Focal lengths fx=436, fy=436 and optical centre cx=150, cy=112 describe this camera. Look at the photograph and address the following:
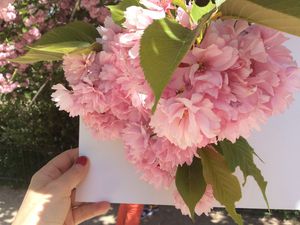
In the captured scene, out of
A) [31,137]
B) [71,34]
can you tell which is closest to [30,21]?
[31,137]

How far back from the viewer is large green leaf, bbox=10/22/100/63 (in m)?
1.16

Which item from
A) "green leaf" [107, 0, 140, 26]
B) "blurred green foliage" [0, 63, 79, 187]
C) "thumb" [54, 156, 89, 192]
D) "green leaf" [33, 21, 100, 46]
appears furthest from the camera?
"blurred green foliage" [0, 63, 79, 187]

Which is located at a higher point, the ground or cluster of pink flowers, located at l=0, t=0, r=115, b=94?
cluster of pink flowers, located at l=0, t=0, r=115, b=94

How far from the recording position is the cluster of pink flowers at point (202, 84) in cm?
89

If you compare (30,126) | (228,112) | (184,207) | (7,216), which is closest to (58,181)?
(184,207)

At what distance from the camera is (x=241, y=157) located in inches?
45.1

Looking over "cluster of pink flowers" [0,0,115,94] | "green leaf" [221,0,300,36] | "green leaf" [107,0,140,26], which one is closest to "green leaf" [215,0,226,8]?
"green leaf" [221,0,300,36]

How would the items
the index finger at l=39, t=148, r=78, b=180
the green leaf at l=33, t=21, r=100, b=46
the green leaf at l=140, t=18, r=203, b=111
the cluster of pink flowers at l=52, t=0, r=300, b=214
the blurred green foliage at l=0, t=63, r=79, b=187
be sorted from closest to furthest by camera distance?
the green leaf at l=140, t=18, r=203, b=111 → the cluster of pink flowers at l=52, t=0, r=300, b=214 → the green leaf at l=33, t=21, r=100, b=46 → the index finger at l=39, t=148, r=78, b=180 → the blurred green foliage at l=0, t=63, r=79, b=187

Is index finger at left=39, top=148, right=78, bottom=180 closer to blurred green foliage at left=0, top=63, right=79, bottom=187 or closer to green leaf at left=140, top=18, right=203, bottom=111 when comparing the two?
green leaf at left=140, top=18, right=203, bottom=111

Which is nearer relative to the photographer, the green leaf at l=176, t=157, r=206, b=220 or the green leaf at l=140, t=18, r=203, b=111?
the green leaf at l=140, t=18, r=203, b=111

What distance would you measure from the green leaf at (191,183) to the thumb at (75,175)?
1.19 ft

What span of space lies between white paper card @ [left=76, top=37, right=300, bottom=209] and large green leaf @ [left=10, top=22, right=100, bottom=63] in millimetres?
279

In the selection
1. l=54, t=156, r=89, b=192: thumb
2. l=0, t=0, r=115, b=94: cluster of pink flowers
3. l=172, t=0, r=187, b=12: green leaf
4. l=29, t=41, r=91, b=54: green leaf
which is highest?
l=172, t=0, r=187, b=12: green leaf

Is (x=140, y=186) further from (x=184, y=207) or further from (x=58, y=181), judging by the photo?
(x=58, y=181)
